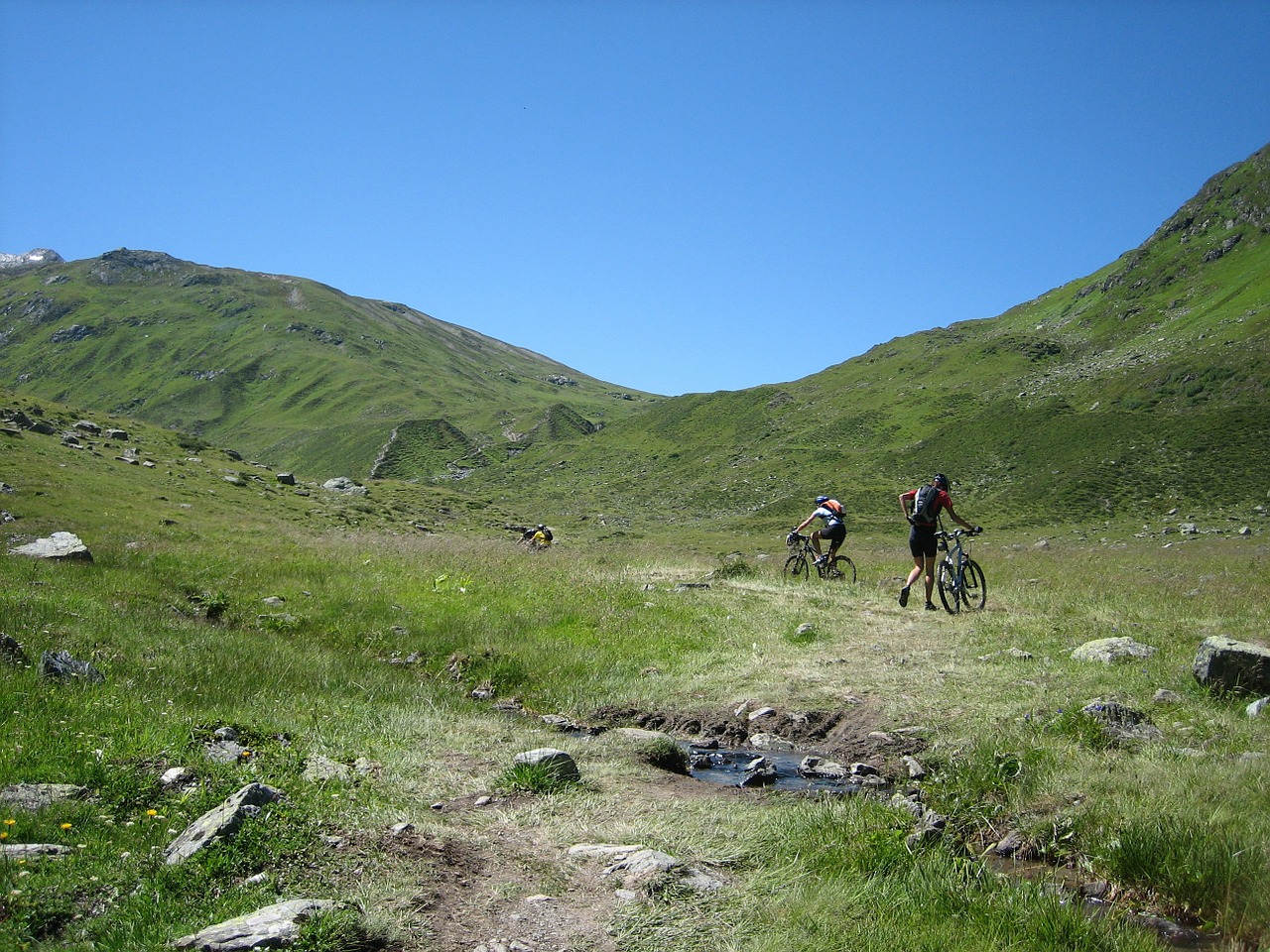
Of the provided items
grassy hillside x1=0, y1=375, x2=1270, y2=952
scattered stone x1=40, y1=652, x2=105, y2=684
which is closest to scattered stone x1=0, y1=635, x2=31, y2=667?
grassy hillside x1=0, y1=375, x2=1270, y2=952

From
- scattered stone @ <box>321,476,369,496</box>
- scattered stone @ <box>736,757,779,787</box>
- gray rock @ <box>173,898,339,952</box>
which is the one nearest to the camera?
gray rock @ <box>173,898,339,952</box>

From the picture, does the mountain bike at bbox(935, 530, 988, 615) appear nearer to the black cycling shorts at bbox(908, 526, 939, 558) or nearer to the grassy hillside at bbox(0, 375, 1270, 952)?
the black cycling shorts at bbox(908, 526, 939, 558)

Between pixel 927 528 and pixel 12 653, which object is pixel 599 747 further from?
pixel 927 528

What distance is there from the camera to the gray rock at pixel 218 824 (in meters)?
5.14

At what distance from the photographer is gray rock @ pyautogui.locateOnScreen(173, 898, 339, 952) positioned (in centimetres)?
421

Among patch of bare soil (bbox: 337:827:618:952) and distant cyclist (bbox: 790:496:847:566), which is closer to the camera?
patch of bare soil (bbox: 337:827:618:952)

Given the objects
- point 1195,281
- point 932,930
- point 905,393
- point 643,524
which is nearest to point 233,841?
point 932,930

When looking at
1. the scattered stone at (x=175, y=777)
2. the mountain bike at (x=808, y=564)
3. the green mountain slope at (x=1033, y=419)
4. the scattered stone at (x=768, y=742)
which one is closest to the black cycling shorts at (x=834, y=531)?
the mountain bike at (x=808, y=564)

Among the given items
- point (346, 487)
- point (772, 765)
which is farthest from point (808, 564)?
point (346, 487)

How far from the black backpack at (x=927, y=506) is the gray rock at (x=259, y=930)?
14044 millimetres

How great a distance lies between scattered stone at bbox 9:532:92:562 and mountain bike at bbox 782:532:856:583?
16.4m

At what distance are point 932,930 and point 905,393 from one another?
10326cm

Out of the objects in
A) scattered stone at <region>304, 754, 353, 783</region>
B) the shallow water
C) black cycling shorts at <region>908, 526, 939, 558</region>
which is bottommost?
the shallow water

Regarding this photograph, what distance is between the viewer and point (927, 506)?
16156 mm
